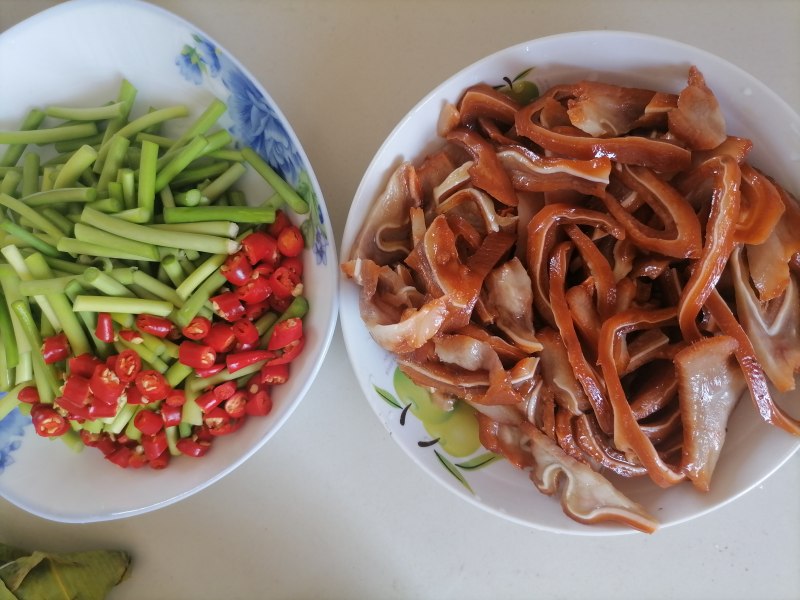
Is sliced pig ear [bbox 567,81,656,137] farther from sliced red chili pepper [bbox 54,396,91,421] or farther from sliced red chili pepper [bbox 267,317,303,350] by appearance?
sliced red chili pepper [bbox 54,396,91,421]

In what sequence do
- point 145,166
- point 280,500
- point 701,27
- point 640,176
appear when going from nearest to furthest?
point 640,176 < point 145,166 < point 701,27 < point 280,500

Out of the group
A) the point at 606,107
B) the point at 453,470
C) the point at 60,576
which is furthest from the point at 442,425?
the point at 60,576

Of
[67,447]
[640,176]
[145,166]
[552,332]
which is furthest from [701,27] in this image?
[67,447]

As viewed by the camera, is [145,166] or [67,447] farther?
[67,447]

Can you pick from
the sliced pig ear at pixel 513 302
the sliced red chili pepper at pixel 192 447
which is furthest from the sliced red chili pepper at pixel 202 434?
the sliced pig ear at pixel 513 302

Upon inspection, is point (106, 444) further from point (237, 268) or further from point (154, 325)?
point (237, 268)

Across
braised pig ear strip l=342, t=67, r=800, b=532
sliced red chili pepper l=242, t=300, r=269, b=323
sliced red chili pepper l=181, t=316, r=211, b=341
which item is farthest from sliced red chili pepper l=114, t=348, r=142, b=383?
braised pig ear strip l=342, t=67, r=800, b=532

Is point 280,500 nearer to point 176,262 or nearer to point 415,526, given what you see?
point 415,526

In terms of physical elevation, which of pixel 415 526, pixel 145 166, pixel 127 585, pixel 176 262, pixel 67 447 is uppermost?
pixel 145 166
